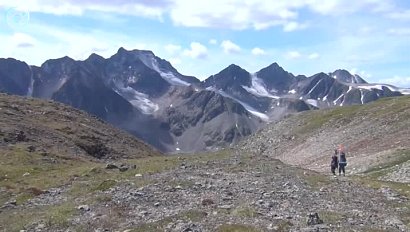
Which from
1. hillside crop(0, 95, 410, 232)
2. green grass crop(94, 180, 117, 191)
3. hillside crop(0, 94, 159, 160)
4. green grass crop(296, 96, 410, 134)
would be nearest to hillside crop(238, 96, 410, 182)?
green grass crop(296, 96, 410, 134)

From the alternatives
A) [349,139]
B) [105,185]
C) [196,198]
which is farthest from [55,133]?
[196,198]

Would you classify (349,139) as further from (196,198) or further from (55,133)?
(196,198)

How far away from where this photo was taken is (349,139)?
106938 millimetres

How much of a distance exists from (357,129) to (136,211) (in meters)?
81.5

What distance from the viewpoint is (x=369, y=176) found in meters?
62.9

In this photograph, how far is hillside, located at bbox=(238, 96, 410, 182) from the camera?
73.4 metres

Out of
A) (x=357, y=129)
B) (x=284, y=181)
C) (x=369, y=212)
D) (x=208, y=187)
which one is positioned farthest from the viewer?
(x=357, y=129)

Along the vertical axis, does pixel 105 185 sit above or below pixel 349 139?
below

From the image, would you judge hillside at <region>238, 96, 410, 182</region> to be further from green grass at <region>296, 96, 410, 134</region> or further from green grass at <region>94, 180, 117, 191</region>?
green grass at <region>94, 180, 117, 191</region>

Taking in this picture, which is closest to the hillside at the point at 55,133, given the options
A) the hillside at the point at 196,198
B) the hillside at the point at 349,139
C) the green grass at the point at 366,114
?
the hillside at the point at 196,198

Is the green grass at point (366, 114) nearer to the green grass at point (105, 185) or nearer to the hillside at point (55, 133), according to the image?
the hillside at point (55, 133)

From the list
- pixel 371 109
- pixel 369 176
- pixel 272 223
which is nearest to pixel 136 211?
pixel 272 223

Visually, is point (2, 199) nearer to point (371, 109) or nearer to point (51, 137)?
point (51, 137)

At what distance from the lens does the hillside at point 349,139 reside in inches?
2891
